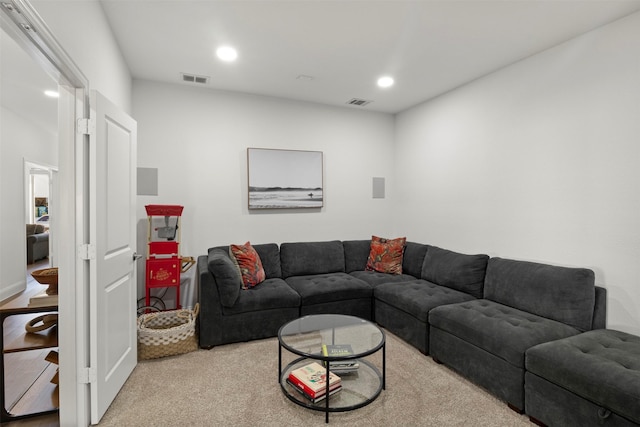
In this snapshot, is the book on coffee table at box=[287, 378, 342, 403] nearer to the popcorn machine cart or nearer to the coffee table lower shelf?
the coffee table lower shelf

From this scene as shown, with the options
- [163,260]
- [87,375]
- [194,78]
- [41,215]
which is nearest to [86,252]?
[87,375]

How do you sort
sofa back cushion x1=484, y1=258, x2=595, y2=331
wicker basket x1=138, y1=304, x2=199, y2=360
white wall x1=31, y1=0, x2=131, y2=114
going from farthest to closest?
wicker basket x1=138, y1=304, x2=199, y2=360 < sofa back cushion x1=484, y1=258, x2=595, y2=331 < white wall x1=31, y1=0, x2=131, y2=114

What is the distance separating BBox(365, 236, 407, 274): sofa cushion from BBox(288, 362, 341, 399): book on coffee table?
6.71 ft

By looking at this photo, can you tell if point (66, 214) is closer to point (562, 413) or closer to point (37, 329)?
point (37, 329)

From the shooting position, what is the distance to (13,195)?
509cm

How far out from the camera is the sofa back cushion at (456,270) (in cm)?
334

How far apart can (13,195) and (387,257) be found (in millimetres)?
5682

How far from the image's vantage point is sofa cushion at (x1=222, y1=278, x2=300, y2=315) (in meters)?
3.22

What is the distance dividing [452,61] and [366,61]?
2.75ft

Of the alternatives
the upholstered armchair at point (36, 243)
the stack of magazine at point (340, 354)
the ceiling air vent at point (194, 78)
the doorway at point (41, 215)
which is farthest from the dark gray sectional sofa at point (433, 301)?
the upholstered armchair at point (36, 243)

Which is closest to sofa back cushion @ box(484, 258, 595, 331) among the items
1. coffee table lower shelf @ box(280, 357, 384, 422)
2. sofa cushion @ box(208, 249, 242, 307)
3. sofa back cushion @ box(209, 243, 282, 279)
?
coffee table lower shelf @ box(280, 357, 384, 422)

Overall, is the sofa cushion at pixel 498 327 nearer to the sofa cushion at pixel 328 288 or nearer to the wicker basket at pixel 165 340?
the sofa cushion at pixel 328 288

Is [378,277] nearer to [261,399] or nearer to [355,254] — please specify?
[355,254]

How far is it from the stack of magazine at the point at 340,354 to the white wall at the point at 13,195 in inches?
200
